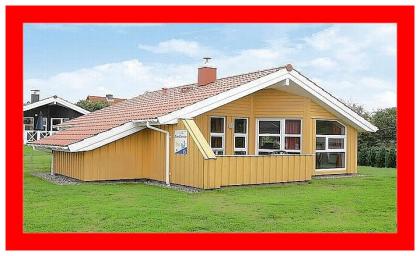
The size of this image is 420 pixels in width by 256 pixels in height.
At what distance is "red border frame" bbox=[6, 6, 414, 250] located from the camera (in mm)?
6434

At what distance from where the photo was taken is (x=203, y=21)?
6465 millimetres

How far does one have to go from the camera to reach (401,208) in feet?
24.2

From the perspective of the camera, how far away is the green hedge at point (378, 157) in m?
26.2

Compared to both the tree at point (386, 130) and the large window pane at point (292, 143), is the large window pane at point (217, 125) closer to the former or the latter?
the large window pane at point (292, 143)

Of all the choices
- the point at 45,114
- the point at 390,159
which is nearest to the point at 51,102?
the point at 45,114

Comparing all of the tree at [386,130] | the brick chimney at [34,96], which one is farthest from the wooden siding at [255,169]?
the brick chimney at [34,96]

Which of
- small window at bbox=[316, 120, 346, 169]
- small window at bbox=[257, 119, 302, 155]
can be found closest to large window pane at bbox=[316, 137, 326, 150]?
small window at bbox=[316, 120, 346, 169]

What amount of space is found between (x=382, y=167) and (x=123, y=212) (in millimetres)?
19186

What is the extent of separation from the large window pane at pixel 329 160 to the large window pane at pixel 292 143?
102 centimetres

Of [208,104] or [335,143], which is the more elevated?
[208,104]

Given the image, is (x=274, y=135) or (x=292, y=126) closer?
(x=274, y=135)

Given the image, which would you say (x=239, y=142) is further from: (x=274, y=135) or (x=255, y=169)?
(x=255, y=169)

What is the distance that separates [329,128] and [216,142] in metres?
4.76

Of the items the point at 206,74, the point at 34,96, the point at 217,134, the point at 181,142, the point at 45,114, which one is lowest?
the point at 181,142
